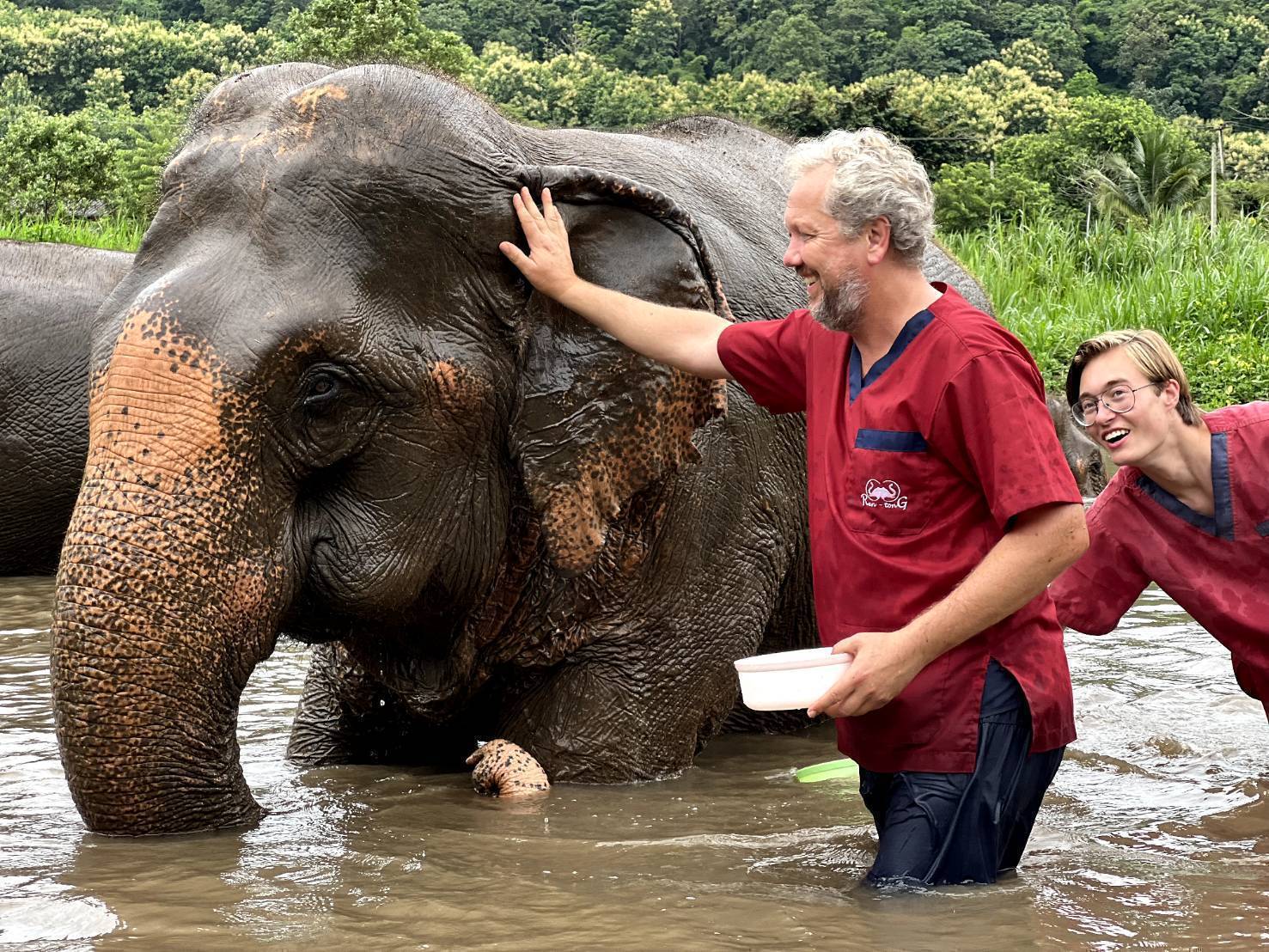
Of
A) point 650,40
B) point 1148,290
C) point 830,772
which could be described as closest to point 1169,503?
point 830,772

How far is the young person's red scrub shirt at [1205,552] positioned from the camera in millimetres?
3916

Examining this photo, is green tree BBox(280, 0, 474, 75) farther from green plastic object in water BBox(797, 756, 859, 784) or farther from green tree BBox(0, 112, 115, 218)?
green plastic object in water BBox(797, 756, 859, 784)

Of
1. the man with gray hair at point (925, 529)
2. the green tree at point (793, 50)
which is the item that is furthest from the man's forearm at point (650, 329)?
the green tree at point (793, 50)

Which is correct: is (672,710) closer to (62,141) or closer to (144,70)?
(62,141)

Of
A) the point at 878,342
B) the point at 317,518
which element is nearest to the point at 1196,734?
the point at 878,342

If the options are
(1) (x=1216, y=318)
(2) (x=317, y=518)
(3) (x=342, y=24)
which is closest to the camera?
(2) (x=317, y=518)

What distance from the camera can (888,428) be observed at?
3.23 metres

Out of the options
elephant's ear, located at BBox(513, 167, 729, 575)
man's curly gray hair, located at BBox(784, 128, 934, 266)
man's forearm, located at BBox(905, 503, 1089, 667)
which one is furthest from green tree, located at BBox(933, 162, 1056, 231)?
man's forearm, located at BBox(905, 503, 1089, 667)

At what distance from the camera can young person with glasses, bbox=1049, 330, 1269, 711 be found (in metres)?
3.83

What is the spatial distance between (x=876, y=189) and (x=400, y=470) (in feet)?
→ 3.99

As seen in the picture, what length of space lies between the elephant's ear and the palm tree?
44.5m

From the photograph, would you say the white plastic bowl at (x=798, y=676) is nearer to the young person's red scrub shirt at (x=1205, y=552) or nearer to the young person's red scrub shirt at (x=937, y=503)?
the young person's red scrub shirt at (x=937, y=503)

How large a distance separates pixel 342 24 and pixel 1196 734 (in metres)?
46.0

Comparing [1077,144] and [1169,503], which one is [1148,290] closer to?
[1169,503]
